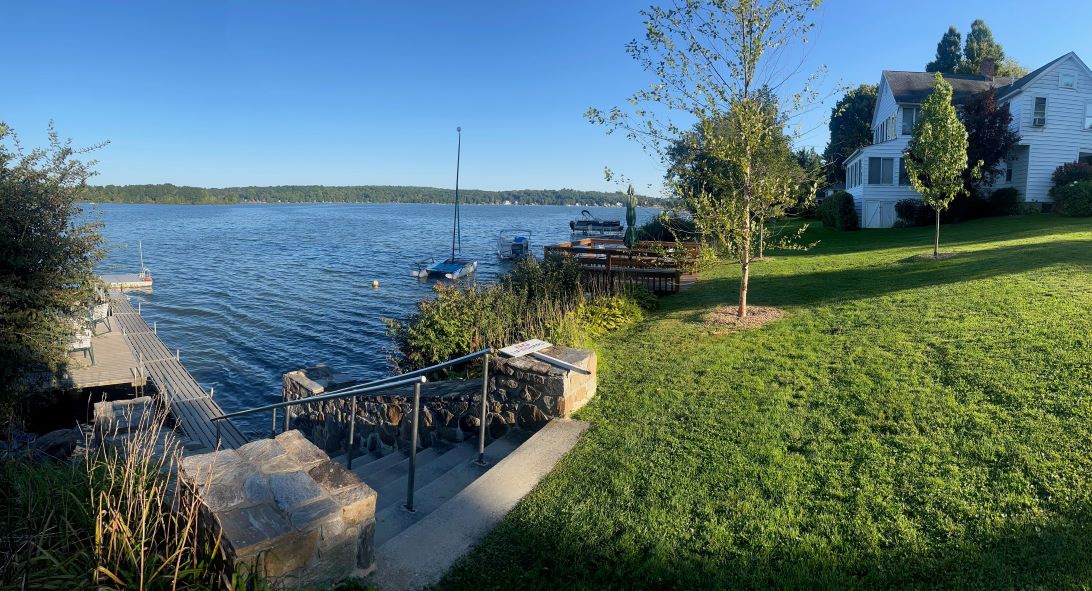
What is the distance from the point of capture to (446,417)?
746 centimetres

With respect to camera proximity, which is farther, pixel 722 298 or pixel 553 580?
pixel 722 298

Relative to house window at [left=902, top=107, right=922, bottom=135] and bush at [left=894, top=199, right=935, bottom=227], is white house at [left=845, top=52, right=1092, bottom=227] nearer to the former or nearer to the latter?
house window at [left=902, top=107, right=922, bottom=135]

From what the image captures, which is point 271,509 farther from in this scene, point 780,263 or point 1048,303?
point 780,263

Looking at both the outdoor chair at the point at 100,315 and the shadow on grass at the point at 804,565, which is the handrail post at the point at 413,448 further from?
the outdoor chair at the point at 100,315

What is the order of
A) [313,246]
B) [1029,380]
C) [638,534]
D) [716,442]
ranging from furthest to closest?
[313,246] < [1029,380] < [716,442] < [638,534]

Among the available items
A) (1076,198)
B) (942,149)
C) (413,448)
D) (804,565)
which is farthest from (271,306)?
(1076,198)

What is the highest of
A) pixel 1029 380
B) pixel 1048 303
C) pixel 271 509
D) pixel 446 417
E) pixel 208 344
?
pixel 1048 303

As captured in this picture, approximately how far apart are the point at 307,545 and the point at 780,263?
16.9 metres

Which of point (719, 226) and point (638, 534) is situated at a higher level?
point (719, 226)

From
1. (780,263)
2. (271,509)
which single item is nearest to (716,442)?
(271,509)

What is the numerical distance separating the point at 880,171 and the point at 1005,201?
5179mm

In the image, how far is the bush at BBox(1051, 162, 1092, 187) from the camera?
24219mm

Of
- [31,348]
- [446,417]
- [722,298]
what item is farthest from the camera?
[722,298]

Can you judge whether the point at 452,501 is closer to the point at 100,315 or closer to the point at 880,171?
the point at 100,315
